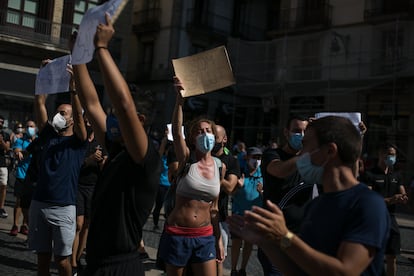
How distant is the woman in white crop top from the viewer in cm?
390

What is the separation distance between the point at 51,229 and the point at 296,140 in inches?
83.5

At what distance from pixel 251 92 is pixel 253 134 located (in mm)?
3459

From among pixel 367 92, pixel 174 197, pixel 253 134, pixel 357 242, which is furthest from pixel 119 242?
pixel 253 134

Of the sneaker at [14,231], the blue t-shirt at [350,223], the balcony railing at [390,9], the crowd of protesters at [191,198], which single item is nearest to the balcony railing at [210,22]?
the balcony railing at [390,9]

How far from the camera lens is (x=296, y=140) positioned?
3.96 metres

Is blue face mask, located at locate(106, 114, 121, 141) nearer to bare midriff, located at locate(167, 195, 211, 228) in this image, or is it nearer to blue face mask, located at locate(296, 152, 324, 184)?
blue face mask, located at locate(296, 152, 324, 184)

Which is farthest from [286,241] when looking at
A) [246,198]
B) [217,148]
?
[246,198]

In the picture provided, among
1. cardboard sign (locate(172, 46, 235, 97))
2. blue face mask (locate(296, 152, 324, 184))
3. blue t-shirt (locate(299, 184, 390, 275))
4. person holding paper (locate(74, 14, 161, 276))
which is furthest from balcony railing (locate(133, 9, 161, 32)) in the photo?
blue t-shirt (locate(299, 184, 390, 275))

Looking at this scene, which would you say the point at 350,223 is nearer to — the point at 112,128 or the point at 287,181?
the point at 112,128

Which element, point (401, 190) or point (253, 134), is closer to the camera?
point (401, 190)

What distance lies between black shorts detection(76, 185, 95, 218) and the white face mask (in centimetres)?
159

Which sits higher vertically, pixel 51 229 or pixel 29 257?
pixel 51 229

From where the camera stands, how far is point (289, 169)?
3385mm

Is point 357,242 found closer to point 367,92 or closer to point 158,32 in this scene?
point 367,92
